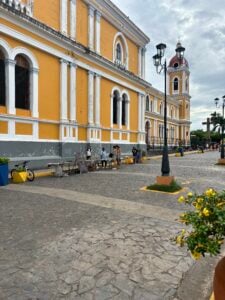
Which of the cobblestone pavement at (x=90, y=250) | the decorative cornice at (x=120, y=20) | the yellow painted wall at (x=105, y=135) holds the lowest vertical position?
the cobblestone pavement at (x=90, y=250)

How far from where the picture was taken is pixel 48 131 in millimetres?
17406

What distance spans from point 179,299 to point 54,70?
54.1 feet

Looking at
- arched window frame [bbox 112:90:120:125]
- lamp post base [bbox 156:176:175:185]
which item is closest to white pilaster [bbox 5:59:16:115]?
lamp post base [bbox 156:176:175:185]

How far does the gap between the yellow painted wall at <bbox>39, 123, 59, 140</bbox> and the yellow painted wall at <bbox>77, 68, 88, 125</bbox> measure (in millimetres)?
2644

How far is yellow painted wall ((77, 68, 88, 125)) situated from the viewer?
66.5 feet

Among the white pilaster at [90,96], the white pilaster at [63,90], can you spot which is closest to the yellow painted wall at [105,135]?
the white pilaster at [90,96]

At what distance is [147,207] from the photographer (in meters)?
7.56

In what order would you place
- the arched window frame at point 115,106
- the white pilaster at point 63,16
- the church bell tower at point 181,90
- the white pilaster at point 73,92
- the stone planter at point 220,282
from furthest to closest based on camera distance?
the church bell tower at point 181,90 < the arched window frame at point 115,106 < the white pilaster at point 73,92 < the white pilaster at point 63,16 < the stone planter at point 220,282

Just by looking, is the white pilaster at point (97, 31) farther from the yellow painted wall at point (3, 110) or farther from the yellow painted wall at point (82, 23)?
the yellow painted wall at point (3, 110)

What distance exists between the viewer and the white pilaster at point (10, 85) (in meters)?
14.4

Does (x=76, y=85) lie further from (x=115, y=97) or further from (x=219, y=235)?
(x=219, y=235)

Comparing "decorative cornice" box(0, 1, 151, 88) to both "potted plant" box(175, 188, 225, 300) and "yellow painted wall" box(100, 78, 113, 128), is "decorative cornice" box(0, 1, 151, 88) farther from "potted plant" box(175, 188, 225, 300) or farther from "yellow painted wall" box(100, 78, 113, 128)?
"potted plant" box(175, 188, 225, 300)

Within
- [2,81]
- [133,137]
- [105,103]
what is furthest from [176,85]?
[2,81]

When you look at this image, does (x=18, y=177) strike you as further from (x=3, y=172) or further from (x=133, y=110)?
(x=133, y=110)
